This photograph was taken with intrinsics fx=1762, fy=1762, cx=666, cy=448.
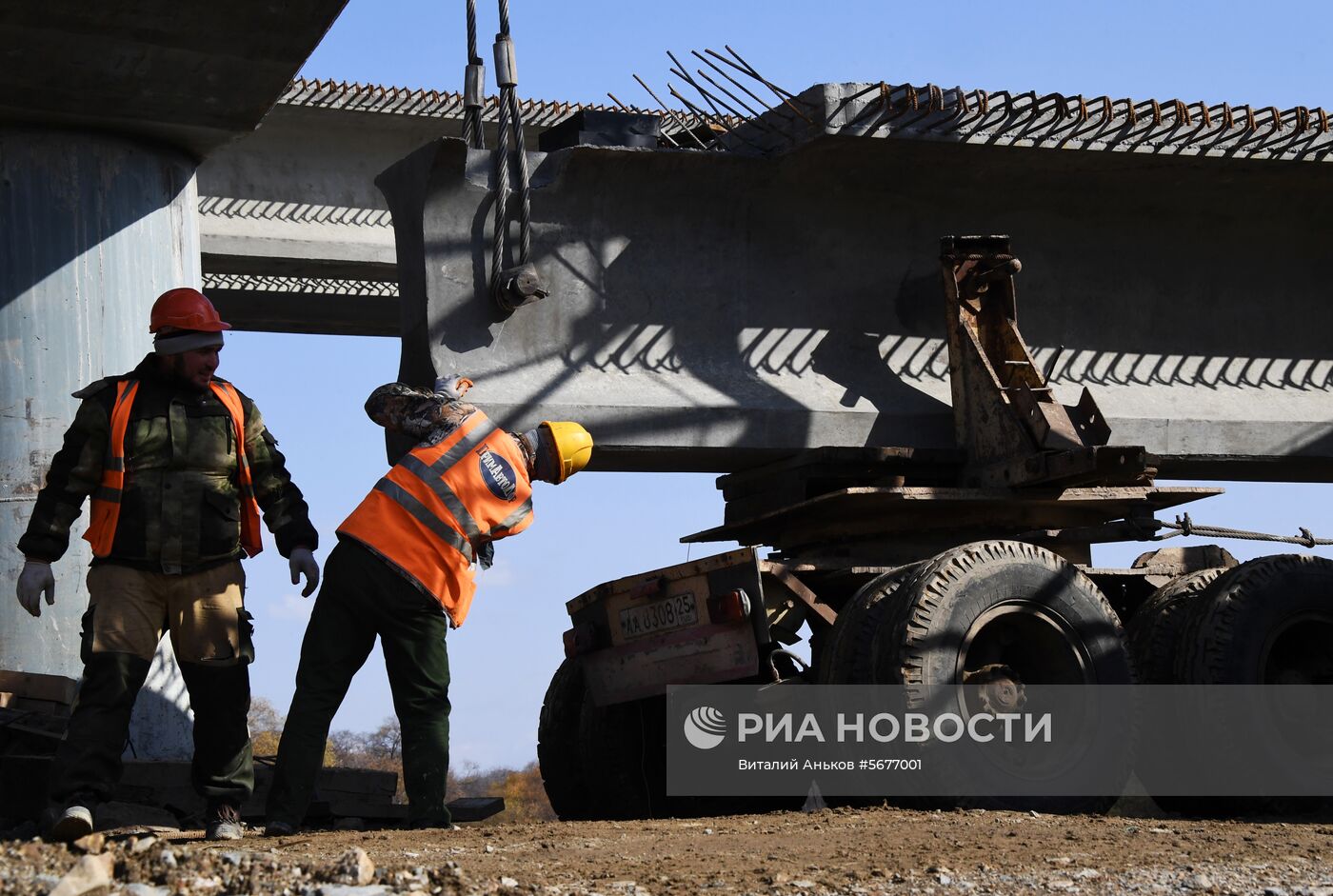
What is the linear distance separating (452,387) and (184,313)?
1158mm

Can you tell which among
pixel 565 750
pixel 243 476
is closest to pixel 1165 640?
pixel 565 750

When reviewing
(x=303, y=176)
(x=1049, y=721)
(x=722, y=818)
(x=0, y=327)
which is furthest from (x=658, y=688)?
(x=303, y=176)

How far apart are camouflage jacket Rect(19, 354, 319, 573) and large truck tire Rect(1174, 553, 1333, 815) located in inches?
176

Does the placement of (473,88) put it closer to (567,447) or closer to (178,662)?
(567,447)

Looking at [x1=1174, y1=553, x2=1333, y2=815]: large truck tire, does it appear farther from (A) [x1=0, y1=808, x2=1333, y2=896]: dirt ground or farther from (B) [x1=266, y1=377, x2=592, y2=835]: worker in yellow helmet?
(B) [x1=266, y1=377, x2=592, y2=835]: worker in yellow helmet

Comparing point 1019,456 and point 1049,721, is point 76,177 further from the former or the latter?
point 1049,721

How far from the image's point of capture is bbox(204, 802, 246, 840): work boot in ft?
22.6

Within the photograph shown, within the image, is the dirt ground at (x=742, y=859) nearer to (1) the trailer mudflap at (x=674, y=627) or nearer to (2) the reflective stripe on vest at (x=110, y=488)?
(1) the trailer mudflap at (x=674, y=627)

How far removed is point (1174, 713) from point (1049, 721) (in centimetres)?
78

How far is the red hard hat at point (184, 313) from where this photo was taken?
706 centimetres

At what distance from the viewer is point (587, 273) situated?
29.4 ft

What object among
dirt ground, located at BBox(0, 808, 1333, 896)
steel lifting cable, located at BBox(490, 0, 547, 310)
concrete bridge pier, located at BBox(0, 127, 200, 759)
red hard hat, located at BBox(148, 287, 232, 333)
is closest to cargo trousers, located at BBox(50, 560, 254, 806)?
dirt ground, located at BBox(0, 808, 1333, 896)

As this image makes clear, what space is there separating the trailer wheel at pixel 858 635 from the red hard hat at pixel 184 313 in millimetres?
2956

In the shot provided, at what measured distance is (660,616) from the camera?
324 inches
